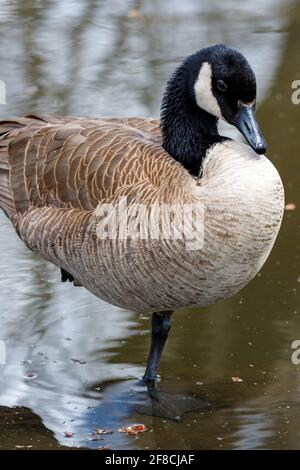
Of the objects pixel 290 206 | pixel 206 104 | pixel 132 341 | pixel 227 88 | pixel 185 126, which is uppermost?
pixel 227 88

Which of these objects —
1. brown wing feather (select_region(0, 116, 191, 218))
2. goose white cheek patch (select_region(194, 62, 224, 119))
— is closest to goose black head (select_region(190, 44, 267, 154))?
goose white cheek patch (select_region(194, 62, 224, 119))

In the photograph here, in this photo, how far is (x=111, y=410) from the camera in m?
5.34

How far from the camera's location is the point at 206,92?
512cm

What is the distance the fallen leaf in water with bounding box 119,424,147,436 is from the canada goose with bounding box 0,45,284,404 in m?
0.40

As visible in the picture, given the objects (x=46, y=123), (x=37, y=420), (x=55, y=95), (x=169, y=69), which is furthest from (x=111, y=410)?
(x=169, y=69)

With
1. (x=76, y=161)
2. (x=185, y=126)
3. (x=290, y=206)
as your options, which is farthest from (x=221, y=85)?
(x=290, y=206)

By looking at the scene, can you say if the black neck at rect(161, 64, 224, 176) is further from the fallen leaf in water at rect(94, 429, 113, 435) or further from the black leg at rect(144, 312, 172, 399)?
the fallen leaf in water at rect(94, 429, 113, 435)

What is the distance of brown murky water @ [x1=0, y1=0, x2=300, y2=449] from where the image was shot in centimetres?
517

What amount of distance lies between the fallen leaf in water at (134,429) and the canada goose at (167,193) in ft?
1.32

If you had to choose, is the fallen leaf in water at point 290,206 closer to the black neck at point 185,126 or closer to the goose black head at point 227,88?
the black neck at point 185,126

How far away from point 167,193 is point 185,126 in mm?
444

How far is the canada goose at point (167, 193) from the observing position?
4.93 m

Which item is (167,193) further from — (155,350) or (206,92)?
(155,350)
